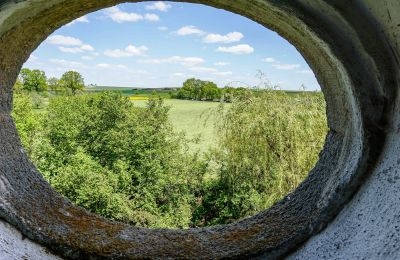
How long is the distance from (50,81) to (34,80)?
211cm

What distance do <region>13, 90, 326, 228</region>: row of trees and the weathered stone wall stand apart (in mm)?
12320

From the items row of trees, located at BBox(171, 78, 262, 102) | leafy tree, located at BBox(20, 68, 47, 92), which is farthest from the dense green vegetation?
leafy tree, located at BBox(20, 68, 47, 92)

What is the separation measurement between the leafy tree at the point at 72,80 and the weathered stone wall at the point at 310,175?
31.5 m

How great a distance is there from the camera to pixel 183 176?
21.3 metres

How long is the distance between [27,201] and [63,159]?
1963cm

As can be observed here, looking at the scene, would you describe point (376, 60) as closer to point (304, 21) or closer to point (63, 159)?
point (304, 21)

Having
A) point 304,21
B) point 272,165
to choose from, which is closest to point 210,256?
point 304,21

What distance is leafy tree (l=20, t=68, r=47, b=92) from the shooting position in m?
31.6

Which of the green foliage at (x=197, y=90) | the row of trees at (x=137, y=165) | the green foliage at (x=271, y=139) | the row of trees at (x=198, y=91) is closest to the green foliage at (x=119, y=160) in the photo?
the row of trees at (x=137, y=165)

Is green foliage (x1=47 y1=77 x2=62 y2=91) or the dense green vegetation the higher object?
green foliage (x1=47 y1=77 x2=62 y2=91)

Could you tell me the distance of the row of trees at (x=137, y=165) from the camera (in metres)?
16.4

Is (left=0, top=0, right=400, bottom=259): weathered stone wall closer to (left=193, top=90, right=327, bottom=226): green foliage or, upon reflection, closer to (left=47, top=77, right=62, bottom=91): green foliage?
(left=193, top=90, right=327, bottom=226): green foliage

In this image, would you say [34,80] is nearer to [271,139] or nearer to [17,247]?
[271,139]

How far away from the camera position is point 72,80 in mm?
33562
